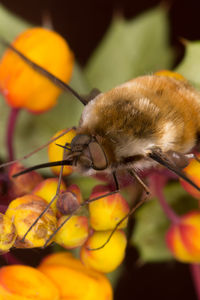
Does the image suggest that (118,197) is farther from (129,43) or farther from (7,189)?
(129,43)

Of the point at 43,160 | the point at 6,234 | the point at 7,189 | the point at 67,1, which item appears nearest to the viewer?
the point at 6,234

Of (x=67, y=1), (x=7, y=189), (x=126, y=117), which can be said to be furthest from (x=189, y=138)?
(x=67, y=1)

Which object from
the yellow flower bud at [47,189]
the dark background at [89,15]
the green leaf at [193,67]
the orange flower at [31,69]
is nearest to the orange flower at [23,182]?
the yellow flower bud at [47,189]

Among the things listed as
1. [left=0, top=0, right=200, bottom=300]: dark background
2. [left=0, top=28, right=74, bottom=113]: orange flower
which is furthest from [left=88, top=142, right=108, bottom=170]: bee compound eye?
[left=0, top=0, right=200, bottom=300]: dark background

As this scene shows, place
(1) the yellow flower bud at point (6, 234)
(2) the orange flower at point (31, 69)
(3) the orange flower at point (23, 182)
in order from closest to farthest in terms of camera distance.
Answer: (1) the yellow flower bud at point (6, 234)
(3) the orange flower at point (23, 182)
(2) the orange flower at point (31, 69)

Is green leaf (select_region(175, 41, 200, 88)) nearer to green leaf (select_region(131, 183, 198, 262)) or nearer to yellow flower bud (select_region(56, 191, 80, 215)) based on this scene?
green leaf (select_region(131, 183, 198, 262))

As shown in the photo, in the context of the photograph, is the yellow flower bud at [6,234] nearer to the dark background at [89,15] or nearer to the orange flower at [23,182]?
the orange flower at [23,182]
